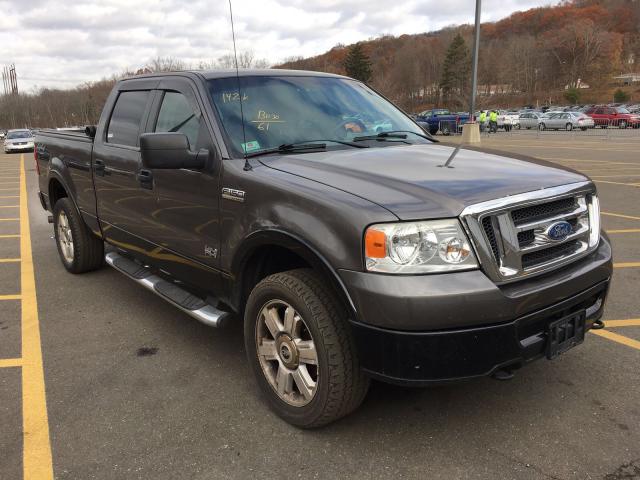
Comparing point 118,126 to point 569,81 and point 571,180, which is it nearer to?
point 571,180

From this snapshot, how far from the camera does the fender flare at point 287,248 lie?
2414 mm

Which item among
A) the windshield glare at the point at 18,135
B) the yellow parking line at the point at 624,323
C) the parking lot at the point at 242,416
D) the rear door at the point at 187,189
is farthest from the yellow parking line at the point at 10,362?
the windshield glare at the point at 18,135

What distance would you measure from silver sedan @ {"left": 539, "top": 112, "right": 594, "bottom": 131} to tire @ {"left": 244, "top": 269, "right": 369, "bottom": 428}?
39.4 meters

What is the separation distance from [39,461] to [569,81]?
404 ft

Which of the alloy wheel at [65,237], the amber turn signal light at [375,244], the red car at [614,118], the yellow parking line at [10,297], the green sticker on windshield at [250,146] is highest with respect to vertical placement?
the green sticker on windshield at [250,146]

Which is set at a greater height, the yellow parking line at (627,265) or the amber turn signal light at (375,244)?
the amber turn signal light at (375,244)

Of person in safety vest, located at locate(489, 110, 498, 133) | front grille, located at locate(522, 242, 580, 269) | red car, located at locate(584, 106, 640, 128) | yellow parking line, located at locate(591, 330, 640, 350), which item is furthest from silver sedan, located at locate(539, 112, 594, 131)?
front grille, located at locate(522, 242, 580, 269)

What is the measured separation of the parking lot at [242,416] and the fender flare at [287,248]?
771 millimetres

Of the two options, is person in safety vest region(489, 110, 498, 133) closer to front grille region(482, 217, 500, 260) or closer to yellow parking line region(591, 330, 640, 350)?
yellow parking line region(591, 330, 640, 350)

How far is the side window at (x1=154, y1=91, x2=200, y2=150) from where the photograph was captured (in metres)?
3.46

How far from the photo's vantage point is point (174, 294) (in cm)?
377

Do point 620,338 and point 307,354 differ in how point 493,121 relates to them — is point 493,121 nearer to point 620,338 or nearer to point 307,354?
point 620,338

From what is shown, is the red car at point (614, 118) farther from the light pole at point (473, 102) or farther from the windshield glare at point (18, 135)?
the windshield glare at point (18, 135)

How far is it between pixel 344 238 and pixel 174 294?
1804 mm
